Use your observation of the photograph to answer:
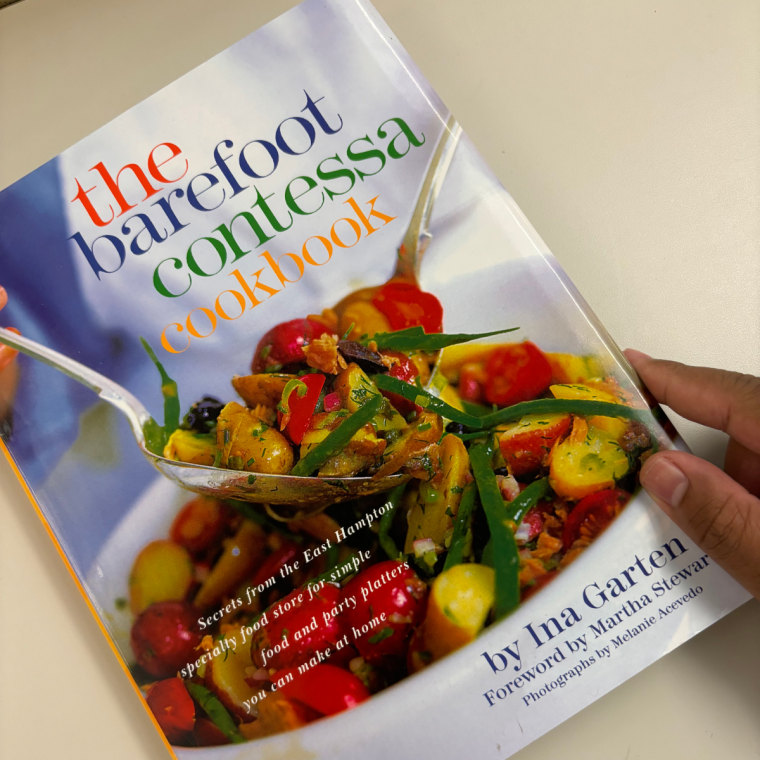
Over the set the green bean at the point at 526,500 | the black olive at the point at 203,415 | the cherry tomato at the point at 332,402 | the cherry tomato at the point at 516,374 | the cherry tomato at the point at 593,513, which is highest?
the black olive at the point at 203,415

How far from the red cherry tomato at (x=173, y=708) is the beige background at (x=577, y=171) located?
46 mm

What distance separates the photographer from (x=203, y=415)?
730 mm

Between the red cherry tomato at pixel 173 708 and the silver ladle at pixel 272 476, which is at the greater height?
the silver ladle at pixel 272 476

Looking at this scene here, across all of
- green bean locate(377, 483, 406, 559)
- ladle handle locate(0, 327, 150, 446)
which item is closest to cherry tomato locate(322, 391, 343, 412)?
green bean locate(377, 483, 406, 559)

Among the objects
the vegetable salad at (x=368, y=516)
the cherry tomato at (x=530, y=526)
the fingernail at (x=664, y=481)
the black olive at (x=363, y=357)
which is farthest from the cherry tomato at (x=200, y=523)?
the fingernail at (x=664, y=481)

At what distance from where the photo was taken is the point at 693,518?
0.64 metres

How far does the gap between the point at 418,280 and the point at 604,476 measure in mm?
292

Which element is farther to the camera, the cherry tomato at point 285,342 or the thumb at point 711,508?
the cherry tomato at point 285,342

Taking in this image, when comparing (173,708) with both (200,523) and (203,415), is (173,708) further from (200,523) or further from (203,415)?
(203,415)

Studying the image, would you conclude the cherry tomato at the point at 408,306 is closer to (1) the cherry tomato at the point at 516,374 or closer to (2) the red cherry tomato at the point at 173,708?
(1) the cherry tomato at the point at 516,374

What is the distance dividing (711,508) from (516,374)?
0.23 meters

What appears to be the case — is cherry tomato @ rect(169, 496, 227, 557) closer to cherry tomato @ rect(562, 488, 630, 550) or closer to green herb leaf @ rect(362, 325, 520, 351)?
green herb leaf @ rect(362, 325, 520, 351)

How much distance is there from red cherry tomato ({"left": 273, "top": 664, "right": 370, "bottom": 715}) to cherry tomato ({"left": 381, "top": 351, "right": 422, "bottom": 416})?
0.93ft

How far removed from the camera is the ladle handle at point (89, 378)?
2.40ft
